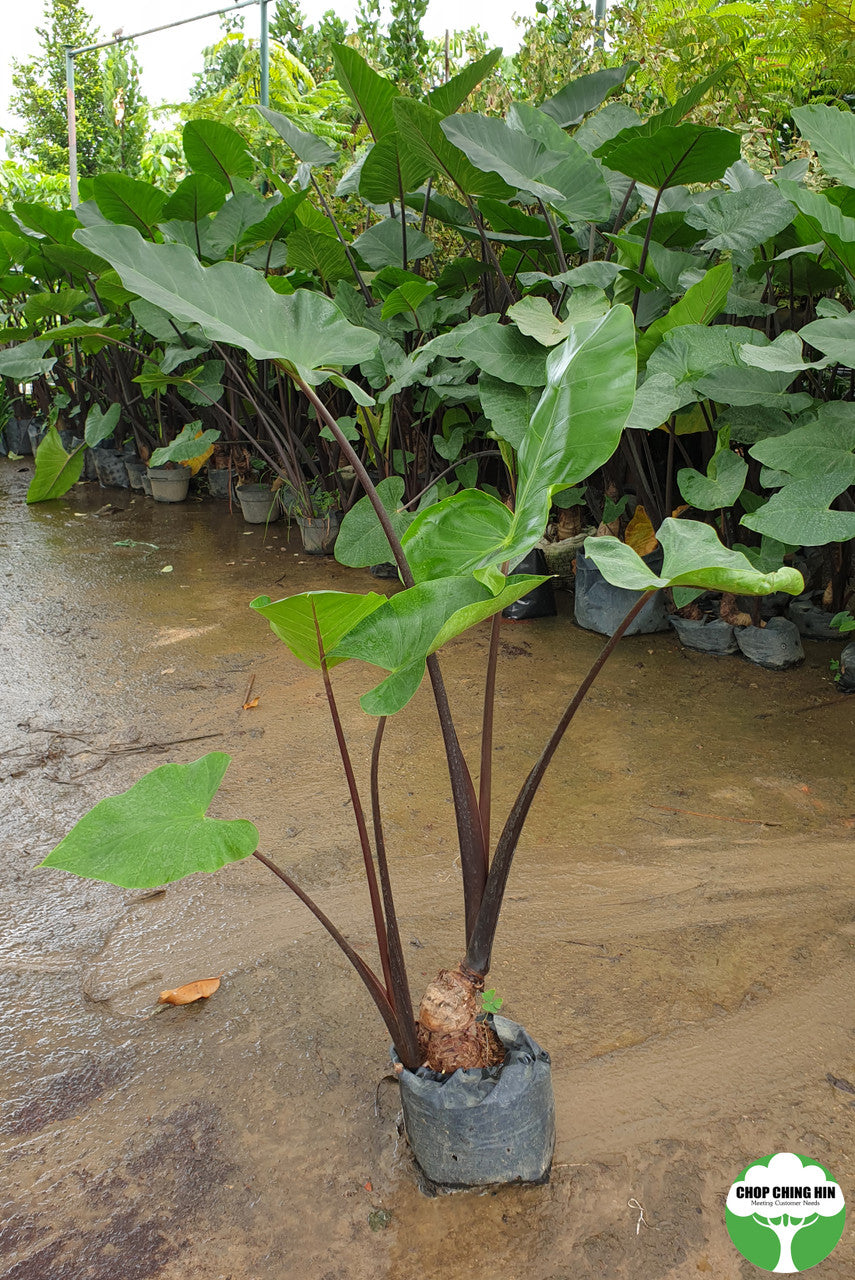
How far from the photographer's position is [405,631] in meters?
0.82

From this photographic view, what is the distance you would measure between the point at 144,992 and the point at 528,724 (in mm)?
1098

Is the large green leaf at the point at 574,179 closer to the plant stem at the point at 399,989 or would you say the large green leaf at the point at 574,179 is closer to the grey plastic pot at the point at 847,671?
the grey plastic pot at the point at 847,671

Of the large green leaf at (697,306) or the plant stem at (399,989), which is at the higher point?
the large green leaf at (697,306)

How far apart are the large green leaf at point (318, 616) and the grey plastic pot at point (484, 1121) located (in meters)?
0.50

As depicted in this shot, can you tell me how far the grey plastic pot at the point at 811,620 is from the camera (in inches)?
97.6

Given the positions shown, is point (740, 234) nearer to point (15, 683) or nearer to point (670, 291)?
point (670, 291)

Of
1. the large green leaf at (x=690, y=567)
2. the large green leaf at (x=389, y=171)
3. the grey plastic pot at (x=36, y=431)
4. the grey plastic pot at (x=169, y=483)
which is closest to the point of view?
the large green leaf at (x=690, y=567)

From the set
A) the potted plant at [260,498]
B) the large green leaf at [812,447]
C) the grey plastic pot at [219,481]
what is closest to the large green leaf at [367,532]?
the large green leaf at [812,447]

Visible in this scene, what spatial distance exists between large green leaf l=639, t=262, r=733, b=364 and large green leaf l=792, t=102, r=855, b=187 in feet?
0.88

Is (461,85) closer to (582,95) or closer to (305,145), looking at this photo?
(582,95)

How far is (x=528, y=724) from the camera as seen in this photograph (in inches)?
83.0

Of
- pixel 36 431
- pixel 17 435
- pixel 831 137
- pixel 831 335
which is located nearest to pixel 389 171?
pixel 831 137

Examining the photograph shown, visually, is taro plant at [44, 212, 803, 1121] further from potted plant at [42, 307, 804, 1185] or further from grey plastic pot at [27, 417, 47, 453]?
grey plastic pot at [27, 417, 47, 453]

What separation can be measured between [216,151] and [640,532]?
2.01 m
